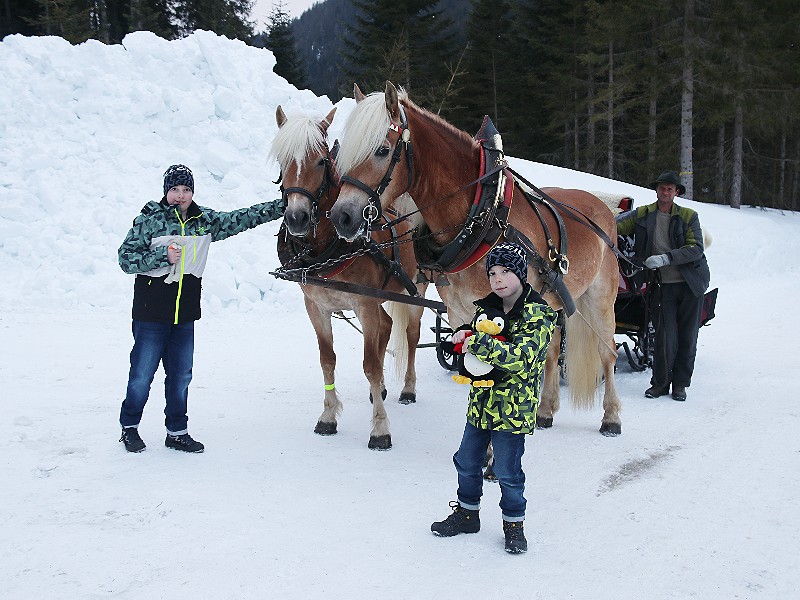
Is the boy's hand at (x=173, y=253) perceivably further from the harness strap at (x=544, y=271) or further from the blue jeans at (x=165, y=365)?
the harness strap at (x=544, y=271)

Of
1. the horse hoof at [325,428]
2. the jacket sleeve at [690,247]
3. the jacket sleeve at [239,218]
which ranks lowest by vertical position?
the horse hoof at [325,428]

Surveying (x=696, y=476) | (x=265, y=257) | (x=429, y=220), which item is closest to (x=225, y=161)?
(x=265, y=257)

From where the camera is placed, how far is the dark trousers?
18.4 feet

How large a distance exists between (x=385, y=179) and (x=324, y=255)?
1.02 m

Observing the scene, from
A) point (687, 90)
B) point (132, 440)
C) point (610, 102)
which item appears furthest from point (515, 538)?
point (610, 102)

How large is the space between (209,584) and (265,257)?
6928 mm

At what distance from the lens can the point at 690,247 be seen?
555 centimetres

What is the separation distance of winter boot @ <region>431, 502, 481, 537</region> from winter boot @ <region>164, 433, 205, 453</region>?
5.94 feet

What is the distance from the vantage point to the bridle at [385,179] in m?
3.38

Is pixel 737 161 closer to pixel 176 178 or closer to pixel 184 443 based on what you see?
pixel 176 178

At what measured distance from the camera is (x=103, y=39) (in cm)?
2161

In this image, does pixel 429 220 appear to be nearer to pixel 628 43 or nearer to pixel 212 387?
pixel 212 387

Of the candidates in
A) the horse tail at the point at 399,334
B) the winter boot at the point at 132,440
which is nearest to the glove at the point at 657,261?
the horse tail at the point at 399,334

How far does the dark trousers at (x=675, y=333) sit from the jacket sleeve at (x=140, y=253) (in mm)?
4219
